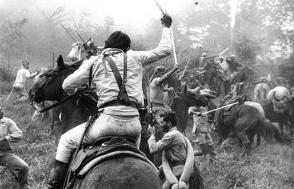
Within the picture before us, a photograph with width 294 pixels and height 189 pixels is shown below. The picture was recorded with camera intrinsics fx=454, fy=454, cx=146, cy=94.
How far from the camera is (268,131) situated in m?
14.4

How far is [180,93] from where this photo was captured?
13602 mm

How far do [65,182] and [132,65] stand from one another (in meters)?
1.44

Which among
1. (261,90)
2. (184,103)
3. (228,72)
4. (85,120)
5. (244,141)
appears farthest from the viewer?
(261,90)

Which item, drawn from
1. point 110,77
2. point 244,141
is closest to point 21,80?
point 244,141

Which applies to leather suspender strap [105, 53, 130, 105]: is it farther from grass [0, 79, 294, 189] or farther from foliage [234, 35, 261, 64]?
foliage [234, 35, 261, 64]

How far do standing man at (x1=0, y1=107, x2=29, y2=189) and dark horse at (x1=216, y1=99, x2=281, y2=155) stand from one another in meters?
6.91

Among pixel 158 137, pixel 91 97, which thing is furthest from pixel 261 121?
pixel 91 97

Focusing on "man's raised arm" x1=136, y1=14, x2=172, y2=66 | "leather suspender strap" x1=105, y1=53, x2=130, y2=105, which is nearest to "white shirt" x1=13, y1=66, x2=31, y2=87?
"man's raised arm" x1=136, y1=14, x2=172, y2=66

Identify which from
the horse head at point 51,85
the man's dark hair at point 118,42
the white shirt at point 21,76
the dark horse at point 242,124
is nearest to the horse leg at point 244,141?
the dark horse at point 242,124

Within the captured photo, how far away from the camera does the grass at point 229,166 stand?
10.0 meters

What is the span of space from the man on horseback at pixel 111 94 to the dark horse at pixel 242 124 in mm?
9325

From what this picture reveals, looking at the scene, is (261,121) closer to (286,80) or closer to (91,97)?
(286,80)

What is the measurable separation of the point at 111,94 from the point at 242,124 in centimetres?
973

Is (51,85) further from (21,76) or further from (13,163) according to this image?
(21,76)
